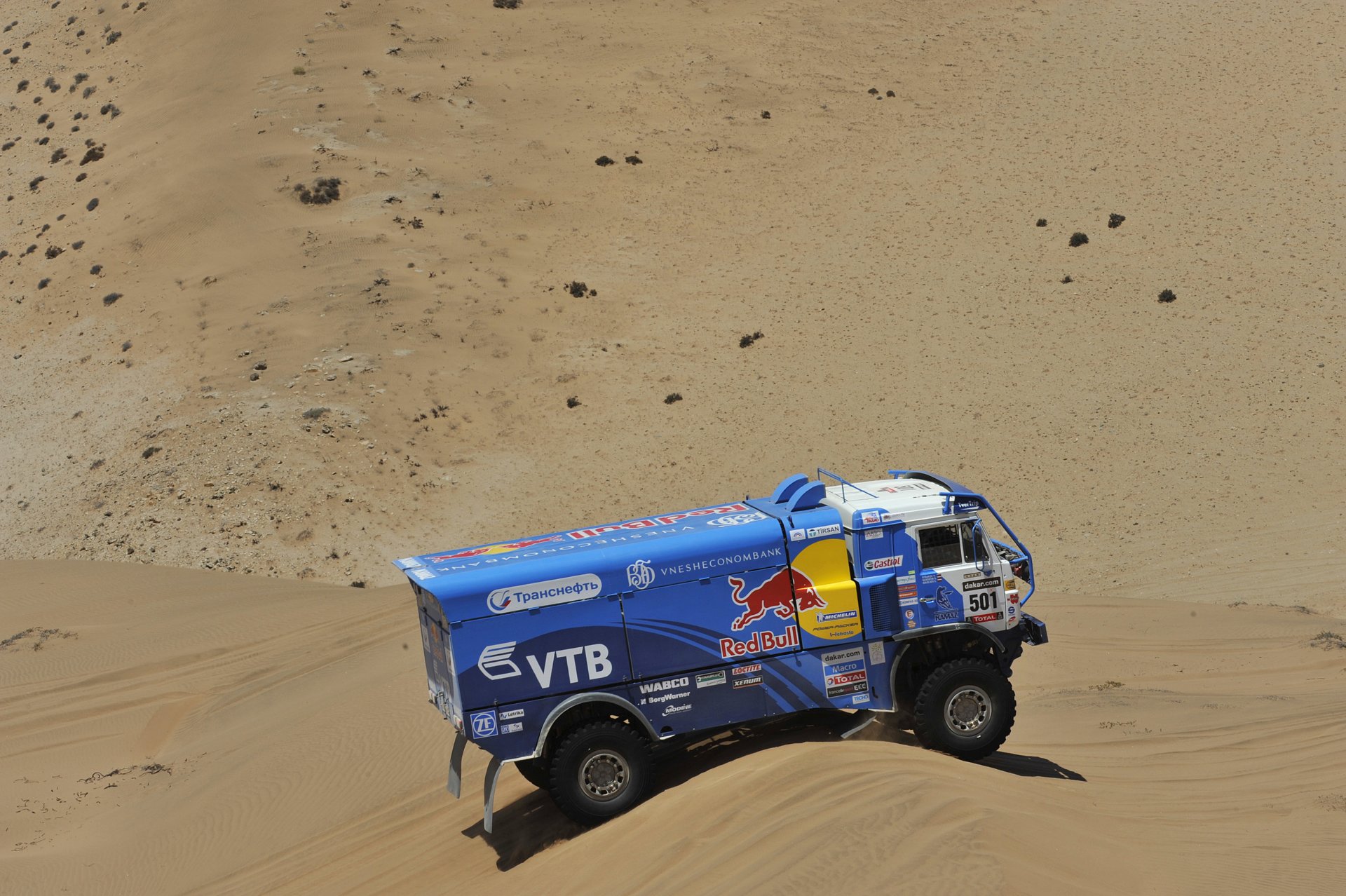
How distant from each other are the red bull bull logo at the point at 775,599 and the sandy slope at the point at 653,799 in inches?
56.8

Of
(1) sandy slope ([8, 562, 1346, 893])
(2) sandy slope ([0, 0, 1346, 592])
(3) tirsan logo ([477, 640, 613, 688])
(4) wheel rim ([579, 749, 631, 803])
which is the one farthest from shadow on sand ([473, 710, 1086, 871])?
(2) sandy slope ([0, 0, 1346, 592])

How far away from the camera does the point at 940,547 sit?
1365cm

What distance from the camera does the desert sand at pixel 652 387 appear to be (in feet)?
44.8

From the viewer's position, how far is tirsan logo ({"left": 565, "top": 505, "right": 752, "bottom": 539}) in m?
14.0

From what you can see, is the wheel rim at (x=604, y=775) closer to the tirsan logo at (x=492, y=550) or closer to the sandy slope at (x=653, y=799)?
the sandy slope at (x=653, y=799)

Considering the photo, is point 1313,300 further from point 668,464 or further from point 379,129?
point 379,129

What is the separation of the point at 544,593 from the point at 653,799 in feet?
8.10

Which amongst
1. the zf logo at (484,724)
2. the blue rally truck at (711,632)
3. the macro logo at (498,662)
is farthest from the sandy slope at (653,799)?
the macro logo at (498,662)

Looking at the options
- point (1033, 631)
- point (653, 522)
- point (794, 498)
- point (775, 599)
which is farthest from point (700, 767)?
point (1033, 631)

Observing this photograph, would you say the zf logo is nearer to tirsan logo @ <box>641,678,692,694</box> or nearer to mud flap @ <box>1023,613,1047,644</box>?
tirsan logo @ <box>641,678,692,694</box>

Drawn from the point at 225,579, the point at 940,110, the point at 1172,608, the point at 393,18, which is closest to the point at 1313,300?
the point at 1172,608

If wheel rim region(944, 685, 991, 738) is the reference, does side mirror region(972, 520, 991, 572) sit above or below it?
above

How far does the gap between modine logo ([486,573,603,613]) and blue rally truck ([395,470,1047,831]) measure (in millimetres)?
17

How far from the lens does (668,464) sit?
3538 centimetres
